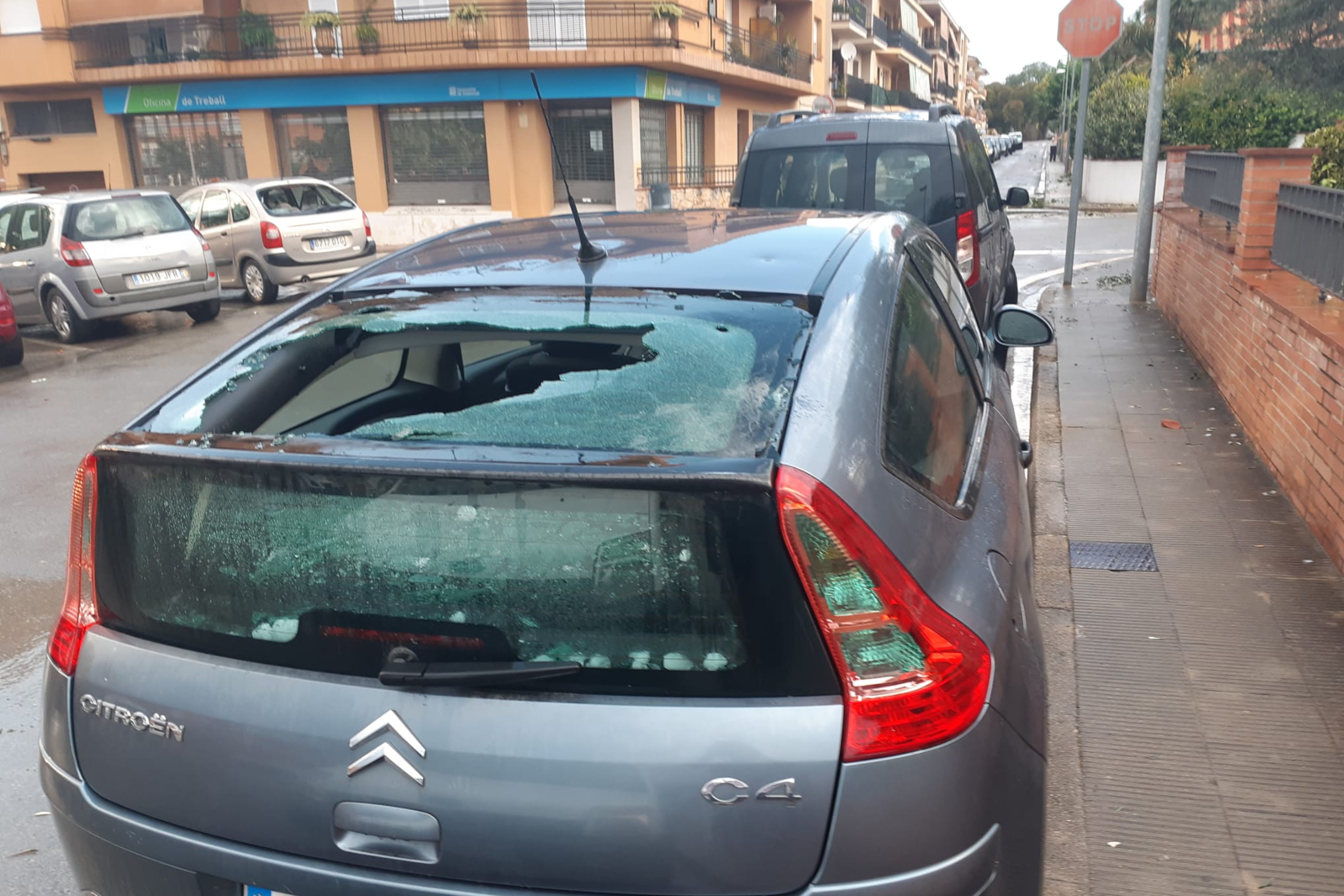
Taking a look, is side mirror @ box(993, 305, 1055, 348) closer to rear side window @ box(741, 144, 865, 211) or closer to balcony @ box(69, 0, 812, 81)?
rear side window @ box(741, 144, 865, 211)

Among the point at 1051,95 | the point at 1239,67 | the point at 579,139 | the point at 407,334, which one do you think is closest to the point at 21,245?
the point at 407,334

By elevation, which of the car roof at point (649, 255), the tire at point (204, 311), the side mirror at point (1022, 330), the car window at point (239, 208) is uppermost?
the car roof at point (649, 255)

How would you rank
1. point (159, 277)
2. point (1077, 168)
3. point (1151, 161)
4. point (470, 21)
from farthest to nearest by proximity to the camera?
point (470, 21) → point (159, 277) → point (1077, 168) → point (1151, 161)

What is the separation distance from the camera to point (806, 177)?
834cm

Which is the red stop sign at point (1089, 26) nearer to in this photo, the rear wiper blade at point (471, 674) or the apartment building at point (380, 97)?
the rear wiper blade at point (471, 674)

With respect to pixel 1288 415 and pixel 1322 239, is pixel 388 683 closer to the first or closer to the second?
pixel 1288 415

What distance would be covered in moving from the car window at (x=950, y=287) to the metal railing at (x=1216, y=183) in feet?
14.8

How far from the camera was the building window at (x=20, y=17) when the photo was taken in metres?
29.9

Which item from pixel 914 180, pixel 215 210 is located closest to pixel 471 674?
pixel 914 180

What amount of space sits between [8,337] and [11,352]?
20 cm

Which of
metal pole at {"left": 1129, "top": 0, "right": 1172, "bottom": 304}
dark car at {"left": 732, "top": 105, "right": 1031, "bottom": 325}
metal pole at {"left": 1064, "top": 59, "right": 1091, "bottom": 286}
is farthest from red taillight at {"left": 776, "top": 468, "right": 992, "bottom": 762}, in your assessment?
metal pole at {"left": 1064, "top": 59, "right": 1091, "bottom": 286}

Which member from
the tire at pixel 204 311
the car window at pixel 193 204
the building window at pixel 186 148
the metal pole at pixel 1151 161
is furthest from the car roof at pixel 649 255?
the building window at pixel 186 148

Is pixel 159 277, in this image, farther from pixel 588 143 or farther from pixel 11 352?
pixel 588 143

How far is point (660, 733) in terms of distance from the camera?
1663mm
